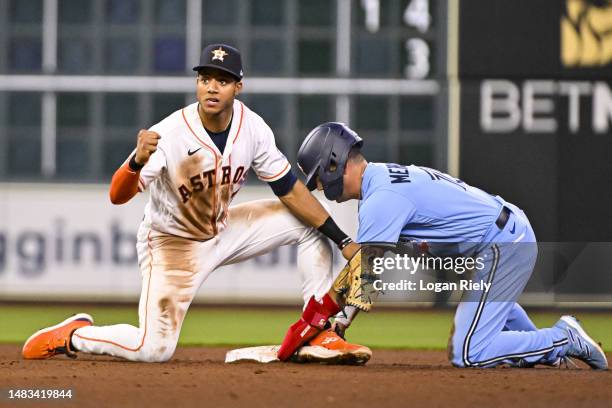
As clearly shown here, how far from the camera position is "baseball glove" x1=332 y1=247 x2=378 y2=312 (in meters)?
6.38

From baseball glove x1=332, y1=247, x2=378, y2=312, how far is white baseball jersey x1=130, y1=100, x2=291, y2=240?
0.83 metres

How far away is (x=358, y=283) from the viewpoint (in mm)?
6398

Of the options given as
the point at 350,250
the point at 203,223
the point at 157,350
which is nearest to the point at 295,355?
the point at 350,250

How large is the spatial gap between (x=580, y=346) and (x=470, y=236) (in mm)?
807

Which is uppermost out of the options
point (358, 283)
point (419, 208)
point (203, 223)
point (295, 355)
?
point (419, 208)

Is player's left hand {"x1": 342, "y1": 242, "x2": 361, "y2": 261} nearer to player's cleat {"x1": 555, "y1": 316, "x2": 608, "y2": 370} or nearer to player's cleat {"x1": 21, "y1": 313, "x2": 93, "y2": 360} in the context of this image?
player's cleat {"x1": 555, "y1": 316, "x2": 608, "y2": 370}

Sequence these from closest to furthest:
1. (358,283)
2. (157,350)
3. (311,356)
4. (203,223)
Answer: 1. (358,283)
2. (311,356)
3. (157,350)
4. (203,223)

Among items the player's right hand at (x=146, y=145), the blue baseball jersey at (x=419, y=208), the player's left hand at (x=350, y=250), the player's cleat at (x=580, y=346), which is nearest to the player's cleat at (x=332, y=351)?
the player's left hand at (x=350, y=250)

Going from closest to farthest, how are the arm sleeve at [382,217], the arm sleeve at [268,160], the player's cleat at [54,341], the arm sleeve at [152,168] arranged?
the arm sleeve at [382,217] < the arm sleeve at [152,168] < the player's cleat at [54,341] < the arm sleeve at [268,160]

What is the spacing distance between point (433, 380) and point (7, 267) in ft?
27.7

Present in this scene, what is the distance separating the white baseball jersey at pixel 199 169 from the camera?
22.3 feet

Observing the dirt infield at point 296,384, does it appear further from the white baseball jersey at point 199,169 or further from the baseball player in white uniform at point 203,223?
the white baseball jersey at point 199,169

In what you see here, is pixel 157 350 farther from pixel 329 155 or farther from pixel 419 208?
pixel 419 208

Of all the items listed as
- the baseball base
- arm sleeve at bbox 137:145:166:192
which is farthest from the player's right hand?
the baseball base
